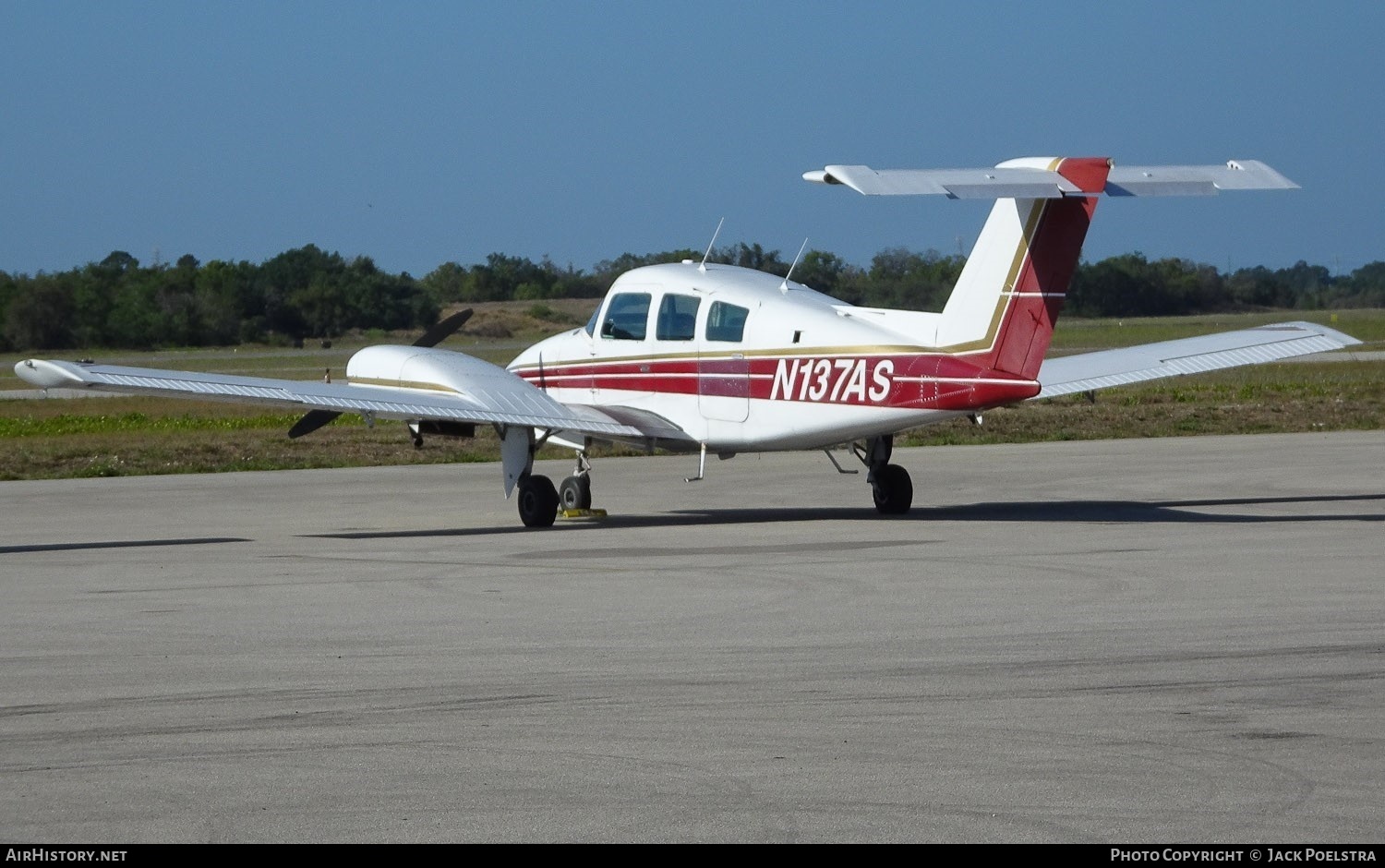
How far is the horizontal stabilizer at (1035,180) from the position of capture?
15.1m

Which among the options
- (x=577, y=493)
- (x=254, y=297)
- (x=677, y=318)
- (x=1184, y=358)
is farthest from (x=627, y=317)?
(x=254, y=297)

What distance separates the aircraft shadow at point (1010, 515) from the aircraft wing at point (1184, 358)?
1394 mm

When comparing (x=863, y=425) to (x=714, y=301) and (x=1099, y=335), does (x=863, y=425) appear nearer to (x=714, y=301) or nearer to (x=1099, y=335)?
(x=714, y=301)

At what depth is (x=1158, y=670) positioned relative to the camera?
30.4 feet

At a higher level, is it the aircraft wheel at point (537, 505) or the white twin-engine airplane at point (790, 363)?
the white twin-engine airplane at point (790, 363)

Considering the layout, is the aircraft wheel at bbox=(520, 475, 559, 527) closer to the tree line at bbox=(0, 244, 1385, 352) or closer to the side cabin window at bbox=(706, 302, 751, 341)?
the side cabin window at bbox=(706, 302, 751, 341)

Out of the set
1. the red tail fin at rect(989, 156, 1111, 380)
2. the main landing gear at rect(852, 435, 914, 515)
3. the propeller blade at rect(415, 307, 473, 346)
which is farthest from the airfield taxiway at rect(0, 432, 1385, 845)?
the propeller blade at rect(415, 307, 473, 346)

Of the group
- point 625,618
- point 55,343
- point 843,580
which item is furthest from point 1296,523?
point 55,343

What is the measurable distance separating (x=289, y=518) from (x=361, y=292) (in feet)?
249

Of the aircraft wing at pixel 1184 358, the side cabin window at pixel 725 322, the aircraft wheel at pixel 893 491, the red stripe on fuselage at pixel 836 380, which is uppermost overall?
the side cabin window at pixel 725 322

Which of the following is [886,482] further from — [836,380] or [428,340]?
[428,340]

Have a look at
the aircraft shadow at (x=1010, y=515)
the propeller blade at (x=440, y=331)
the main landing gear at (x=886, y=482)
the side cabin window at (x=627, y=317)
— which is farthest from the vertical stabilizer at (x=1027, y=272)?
the propeller blade at (x=440, y=331)

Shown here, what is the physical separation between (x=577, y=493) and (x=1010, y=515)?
191 inches

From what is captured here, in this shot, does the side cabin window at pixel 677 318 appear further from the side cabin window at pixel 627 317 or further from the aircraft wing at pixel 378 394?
the aircraft wing at pixel 378 394
